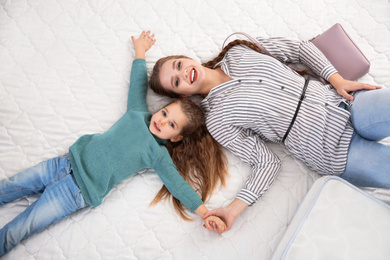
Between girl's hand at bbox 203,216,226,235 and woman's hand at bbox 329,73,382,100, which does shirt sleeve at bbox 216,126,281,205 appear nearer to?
girl's hand at bbox 203,216,226,235

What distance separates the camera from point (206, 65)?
126cm

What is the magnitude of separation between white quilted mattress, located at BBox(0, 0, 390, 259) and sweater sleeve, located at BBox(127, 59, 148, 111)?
0.06 m

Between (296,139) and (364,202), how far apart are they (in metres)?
0.30

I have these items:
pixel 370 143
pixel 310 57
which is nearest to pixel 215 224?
pixel 370 143

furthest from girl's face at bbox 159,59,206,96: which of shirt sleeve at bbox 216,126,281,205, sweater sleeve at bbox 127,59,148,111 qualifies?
shirt sleeve at bbox 216,126,281,205

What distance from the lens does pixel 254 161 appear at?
1.11 metres

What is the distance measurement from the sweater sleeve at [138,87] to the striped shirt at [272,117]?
0.26 m

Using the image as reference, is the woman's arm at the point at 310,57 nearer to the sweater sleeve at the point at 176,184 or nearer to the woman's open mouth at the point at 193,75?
the woman's open mouth at the point at 193,75

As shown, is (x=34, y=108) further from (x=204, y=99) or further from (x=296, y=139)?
(x=296, y=139)

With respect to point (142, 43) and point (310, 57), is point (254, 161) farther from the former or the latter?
point (142, 43)

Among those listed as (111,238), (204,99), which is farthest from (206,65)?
(111,238)

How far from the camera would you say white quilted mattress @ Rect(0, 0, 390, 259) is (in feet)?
3.40

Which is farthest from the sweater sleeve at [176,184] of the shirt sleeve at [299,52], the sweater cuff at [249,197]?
the shirt sleeve at [299,52]

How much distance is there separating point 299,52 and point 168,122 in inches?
23.9
